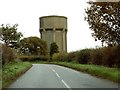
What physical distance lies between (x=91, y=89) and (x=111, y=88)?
3.77ft

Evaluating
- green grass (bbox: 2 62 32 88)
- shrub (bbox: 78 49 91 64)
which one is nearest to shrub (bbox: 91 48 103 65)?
shrub (bbox: 78 49 91 64)

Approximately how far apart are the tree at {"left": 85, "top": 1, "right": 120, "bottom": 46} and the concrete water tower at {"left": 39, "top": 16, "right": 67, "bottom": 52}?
336 ft

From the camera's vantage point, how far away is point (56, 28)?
131750 millimetres

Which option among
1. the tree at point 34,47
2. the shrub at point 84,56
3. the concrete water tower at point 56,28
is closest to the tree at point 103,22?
the shrub at point 84,56

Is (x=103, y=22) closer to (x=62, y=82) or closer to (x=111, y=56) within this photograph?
(x=62, y=82)

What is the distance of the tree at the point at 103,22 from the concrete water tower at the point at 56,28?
10242 cm

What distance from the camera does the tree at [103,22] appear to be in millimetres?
27062

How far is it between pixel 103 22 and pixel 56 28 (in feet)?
340

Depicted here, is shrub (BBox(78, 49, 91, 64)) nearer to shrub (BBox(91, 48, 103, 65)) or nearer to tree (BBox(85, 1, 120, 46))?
shrub (BBox(91, 48, 103, 65))

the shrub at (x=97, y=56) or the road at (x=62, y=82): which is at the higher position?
the shrub at (x=97, y=56)

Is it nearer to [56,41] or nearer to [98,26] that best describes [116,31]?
[98,26]

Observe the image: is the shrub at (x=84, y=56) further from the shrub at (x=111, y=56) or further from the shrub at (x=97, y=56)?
the shrub at (x=111, y=56)

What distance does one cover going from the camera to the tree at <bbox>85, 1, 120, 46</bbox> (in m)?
27.1

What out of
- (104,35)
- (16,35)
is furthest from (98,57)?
(16,35)
